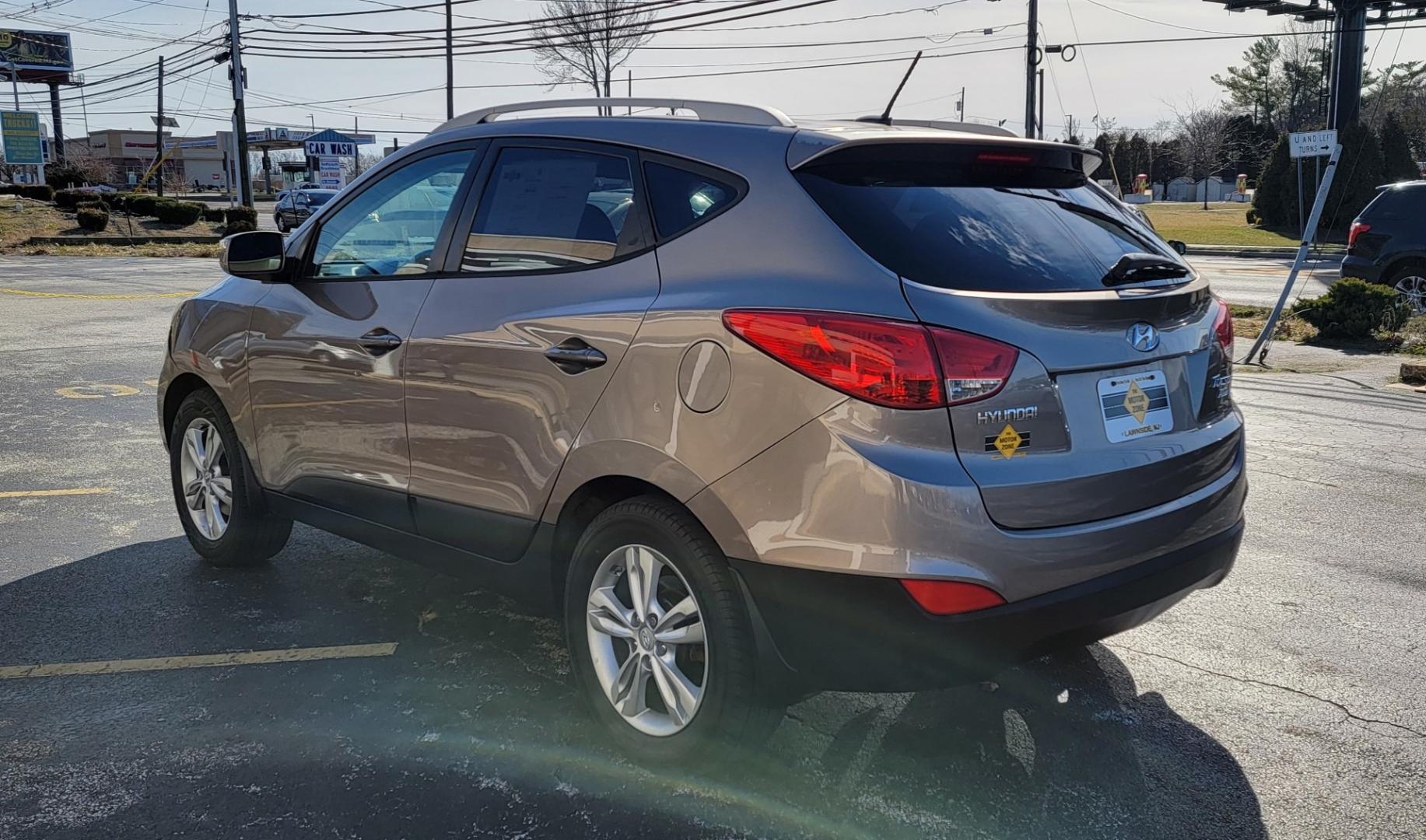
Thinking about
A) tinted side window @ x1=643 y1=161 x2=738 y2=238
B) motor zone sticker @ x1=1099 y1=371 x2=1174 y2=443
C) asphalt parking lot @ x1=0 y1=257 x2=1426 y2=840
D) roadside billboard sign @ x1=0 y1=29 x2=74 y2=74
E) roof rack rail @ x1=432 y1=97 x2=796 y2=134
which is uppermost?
roadside billboard sign @ x1=0 y1=29 x2=74 y2=74

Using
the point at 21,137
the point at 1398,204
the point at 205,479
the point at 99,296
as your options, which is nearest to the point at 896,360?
the point at 205,479

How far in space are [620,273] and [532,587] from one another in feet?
3.31

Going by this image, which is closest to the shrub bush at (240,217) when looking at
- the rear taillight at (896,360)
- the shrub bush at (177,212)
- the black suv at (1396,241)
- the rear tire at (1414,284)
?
the shrub bush at (177,212)

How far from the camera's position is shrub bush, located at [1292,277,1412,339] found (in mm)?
12695

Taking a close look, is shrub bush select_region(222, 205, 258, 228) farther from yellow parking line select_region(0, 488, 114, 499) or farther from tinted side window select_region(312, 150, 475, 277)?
tinted side window select_region(312, 150, 475, 277)

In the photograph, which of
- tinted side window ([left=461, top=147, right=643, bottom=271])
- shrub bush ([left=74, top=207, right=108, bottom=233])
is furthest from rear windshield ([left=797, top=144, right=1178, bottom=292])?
shrub bush ([left=74, top=207, right=108, bottom=233])

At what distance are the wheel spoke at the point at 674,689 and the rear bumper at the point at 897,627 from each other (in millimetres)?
329

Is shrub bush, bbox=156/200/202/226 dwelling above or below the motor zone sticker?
above

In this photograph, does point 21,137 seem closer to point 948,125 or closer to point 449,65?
point 449,65

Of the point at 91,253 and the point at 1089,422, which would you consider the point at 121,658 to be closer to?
the point at 1089,422

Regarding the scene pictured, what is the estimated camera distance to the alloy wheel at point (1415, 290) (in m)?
14.0

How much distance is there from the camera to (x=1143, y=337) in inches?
115

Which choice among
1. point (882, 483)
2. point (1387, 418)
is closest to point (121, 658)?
point (882, 483)

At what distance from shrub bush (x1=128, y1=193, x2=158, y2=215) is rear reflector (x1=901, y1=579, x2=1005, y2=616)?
132 ft
